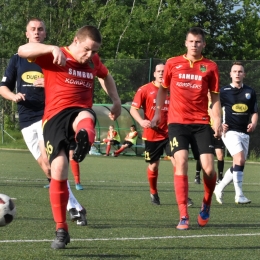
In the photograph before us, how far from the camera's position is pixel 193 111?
7992mm

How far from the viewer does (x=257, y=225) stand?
7934 millimetres

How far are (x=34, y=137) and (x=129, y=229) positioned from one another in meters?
2.06

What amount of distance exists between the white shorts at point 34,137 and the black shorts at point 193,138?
161 cm

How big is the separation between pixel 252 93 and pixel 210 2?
3876 centimetres

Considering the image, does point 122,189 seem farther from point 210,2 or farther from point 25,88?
point 210,2

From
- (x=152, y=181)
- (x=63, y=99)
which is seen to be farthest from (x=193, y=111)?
(x=152, y=181)

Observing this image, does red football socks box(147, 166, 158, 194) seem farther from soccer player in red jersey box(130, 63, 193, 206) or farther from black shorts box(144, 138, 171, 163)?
black shorts box(144, 138, 171, 163)

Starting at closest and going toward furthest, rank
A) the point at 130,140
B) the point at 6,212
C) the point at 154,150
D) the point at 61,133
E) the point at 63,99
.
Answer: the point at 6,212
the point at 61,133
the point at 63,99
the point at 154,150
the point at 130,140

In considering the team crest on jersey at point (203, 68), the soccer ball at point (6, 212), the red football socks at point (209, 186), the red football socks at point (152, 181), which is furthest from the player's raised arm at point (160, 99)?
the soccer ball at point (6, 212)

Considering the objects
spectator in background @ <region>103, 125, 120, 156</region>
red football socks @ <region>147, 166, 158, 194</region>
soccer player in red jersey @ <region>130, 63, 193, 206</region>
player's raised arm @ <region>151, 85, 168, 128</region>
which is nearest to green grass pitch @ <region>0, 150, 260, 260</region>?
red football socks @ <region>147, 166, 158, 194</region>

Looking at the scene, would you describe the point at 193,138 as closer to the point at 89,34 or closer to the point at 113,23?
the point at 89,34

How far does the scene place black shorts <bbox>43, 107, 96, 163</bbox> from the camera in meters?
6.19

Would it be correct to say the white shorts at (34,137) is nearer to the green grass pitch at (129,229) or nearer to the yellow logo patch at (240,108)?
the green grass pitch at (129,229)

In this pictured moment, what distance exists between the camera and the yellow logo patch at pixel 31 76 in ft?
28.3
